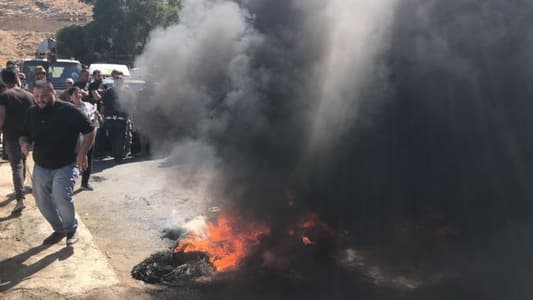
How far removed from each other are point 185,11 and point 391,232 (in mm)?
4399

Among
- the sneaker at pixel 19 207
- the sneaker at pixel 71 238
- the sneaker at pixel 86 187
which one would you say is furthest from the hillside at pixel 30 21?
the sneaker at pixel 71 238

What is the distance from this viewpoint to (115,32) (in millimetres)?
25766

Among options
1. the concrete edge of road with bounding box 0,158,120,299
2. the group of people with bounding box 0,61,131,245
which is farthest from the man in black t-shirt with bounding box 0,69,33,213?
the group of people with bounding box 0,61,131,245

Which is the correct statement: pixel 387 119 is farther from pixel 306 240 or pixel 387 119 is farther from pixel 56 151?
pixel 56 151

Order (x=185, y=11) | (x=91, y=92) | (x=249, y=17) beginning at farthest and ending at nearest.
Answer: (x=91, y=92) < (x=185, y=11) < (x=249, y=17)

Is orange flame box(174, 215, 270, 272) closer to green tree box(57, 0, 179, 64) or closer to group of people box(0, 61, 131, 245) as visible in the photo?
group of people box(0, 61, 131, 245)

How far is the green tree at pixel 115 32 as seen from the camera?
24969 mm

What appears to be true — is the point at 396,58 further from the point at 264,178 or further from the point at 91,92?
the point at 91,92

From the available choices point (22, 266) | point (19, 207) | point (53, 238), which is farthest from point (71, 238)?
point (19, 207)

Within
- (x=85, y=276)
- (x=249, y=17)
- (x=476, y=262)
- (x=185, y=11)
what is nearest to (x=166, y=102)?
(x=185, y=11)

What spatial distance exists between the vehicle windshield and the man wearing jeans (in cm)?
840

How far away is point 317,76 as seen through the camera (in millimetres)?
6121

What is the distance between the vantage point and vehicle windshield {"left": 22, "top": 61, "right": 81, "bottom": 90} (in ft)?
42.2

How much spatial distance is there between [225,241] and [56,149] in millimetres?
2234
